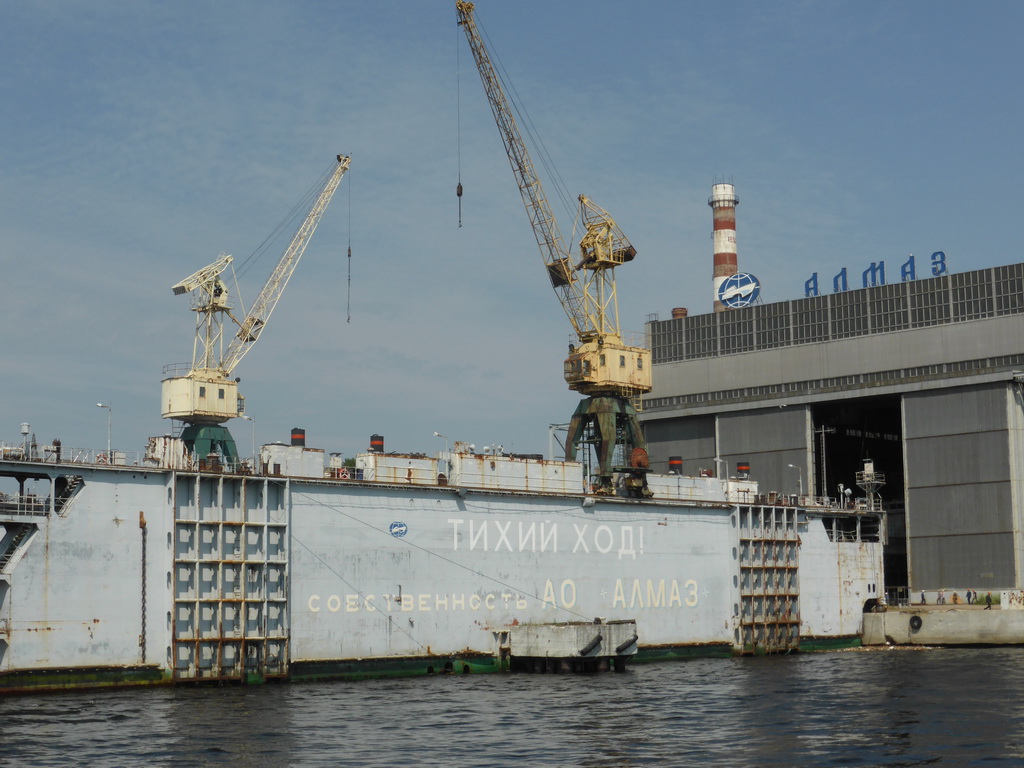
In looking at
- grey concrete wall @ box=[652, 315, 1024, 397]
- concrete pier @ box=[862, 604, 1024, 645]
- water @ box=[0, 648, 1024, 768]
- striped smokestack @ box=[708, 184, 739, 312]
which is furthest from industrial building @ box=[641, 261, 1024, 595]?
water @ box=[0, 648, 1024, 768]

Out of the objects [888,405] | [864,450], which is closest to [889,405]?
[888,405]

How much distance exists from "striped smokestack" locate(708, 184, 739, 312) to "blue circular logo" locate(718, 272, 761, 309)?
950 centimetres

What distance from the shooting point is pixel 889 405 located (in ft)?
440

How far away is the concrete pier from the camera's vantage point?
4392 inches

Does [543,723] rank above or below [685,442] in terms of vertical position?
below

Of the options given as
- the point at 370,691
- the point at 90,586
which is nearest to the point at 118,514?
the point at 90,586

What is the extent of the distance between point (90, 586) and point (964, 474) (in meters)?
83.6

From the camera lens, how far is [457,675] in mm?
82938

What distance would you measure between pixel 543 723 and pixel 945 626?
68.8 m

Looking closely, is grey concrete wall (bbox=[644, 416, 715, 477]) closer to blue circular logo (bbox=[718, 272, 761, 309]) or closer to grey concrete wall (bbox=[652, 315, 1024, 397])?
grey concrete wall (bbox=[652, 315, 1024, 397])

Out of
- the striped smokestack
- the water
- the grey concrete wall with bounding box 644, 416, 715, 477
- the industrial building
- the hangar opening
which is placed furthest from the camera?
the striped smokestack

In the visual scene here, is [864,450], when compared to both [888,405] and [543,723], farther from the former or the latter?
[543,723]

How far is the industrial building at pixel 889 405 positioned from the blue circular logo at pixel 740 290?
30.6ft

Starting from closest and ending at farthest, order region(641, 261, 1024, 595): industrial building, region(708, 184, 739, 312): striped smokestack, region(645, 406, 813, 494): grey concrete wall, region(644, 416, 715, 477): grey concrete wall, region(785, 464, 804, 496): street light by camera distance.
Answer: region(641, 261, 1024, 595): industrial building < region(785, 464, 804, 496): street light < region(645, 406, 813, 494): grey concrete wall < region(644, 416, 715, 477): grey concrete wall < region(708, 184, 739, 312): striped smokestack
